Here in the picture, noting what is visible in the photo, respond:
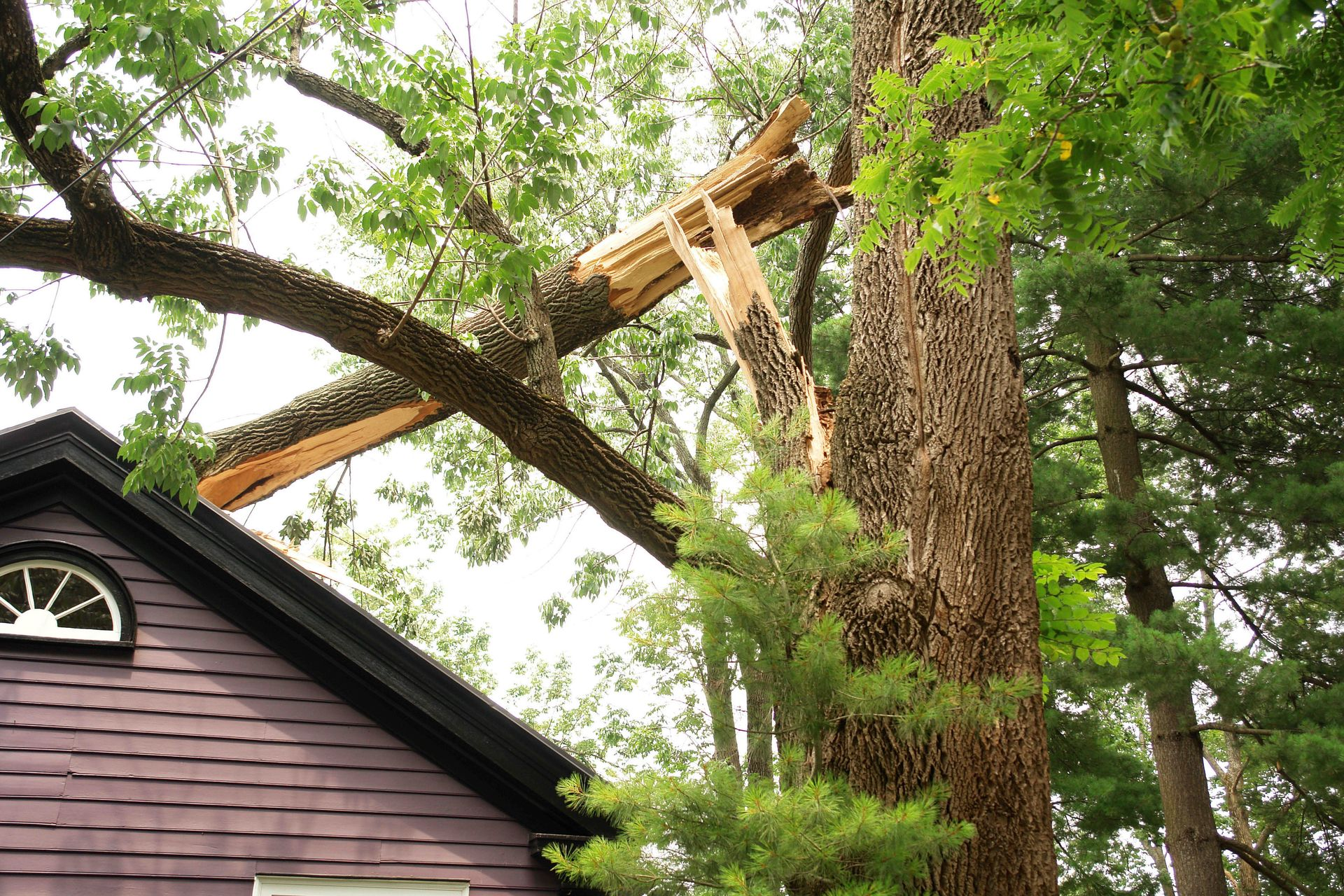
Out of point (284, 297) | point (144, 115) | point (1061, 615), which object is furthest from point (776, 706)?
point (144, 115)

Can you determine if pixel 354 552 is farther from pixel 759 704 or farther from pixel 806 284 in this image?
pixel 759 704

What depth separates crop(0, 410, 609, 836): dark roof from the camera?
4.74m

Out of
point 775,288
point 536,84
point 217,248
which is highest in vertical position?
point 775,288

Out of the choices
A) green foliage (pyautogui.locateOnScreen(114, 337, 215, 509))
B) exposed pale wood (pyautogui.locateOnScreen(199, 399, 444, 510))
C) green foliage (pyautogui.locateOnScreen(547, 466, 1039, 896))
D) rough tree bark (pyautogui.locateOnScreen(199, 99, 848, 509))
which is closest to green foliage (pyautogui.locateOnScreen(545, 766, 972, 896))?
green foliage (pyautogui.locateOnScreen(547, 466, 1039, 896))

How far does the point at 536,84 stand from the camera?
4.80 m

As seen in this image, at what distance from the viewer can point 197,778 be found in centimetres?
457

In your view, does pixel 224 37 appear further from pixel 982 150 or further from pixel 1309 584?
pixel 1309 584

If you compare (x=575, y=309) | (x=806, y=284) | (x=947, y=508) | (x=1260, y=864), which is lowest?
(x=1260, y=864)

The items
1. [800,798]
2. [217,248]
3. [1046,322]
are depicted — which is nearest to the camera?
[800,798]

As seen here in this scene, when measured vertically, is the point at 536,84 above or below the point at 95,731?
above

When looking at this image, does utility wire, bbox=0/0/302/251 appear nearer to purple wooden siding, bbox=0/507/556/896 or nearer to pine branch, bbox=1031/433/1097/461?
purple wooden siding, bbox=0/507/556/896

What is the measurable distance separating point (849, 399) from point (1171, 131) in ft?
7.58

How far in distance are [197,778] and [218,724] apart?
252 mm

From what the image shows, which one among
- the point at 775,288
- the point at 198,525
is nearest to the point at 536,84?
the point at 198,525
